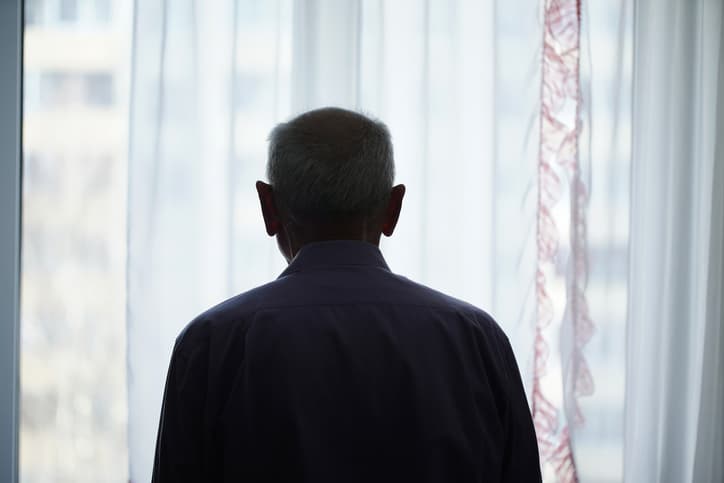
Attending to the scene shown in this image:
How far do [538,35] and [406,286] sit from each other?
4.05 feet

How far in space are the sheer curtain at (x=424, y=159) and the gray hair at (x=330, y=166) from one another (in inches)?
37.6

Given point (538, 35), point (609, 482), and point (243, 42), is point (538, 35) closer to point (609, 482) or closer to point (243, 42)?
point (243, 42)

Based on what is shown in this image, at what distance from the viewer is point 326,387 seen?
78 cm

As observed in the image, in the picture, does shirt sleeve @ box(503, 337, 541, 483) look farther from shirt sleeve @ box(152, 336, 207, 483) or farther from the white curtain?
the white curtain

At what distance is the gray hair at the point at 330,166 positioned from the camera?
2.69ft

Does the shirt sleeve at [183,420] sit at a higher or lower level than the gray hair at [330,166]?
lower

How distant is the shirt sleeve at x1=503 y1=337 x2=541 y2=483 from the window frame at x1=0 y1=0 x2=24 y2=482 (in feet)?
4.83

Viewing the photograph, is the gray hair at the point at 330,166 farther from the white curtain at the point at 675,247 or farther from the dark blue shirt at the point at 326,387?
the white curtain at the point at 675,247

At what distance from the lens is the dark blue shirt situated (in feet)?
2.54

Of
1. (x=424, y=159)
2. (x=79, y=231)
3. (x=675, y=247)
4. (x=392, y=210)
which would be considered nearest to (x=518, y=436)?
(x=392, y=210)

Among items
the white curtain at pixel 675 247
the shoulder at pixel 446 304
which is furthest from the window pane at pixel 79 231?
the white curtain at pixel 675 247

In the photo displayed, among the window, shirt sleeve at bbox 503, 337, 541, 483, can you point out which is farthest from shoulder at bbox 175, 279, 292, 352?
the window

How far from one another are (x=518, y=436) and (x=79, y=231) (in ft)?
4.47

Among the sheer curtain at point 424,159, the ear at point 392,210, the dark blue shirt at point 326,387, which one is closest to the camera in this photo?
the dark blue shirt at point 326,387
